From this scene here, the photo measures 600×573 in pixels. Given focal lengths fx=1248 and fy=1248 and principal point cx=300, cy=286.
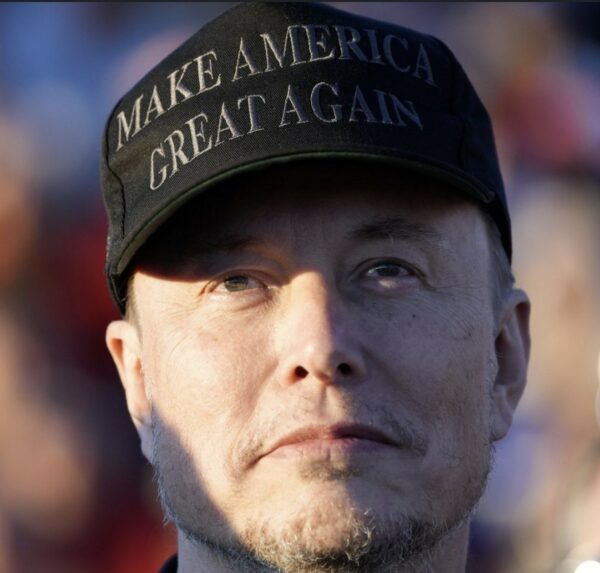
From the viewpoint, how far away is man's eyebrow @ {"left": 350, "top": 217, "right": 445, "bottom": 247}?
2.29 metres

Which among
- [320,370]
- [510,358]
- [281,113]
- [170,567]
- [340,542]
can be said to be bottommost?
[340,542]

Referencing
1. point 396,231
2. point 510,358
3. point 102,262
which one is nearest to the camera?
point 396,231

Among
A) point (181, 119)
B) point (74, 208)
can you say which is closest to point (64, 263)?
point (74, 208)

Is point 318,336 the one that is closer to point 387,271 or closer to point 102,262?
point 387,271

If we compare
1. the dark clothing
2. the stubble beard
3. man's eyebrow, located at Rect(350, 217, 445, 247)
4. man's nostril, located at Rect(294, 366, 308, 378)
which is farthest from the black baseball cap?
the dark clothing

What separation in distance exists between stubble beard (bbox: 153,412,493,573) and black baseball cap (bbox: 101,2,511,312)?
1.73 feet

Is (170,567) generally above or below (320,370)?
below

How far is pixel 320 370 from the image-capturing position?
2.10 meters

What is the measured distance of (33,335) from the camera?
4.14 meters

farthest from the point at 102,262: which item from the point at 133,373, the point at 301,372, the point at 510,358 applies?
the point at 301,372

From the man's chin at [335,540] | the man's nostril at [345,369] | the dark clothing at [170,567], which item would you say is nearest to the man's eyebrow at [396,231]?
the man's nostril at [345,369]

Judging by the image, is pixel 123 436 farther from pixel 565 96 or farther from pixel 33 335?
pixel 565 96

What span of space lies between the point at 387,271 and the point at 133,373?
63cm

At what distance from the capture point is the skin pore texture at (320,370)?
6.97ft
